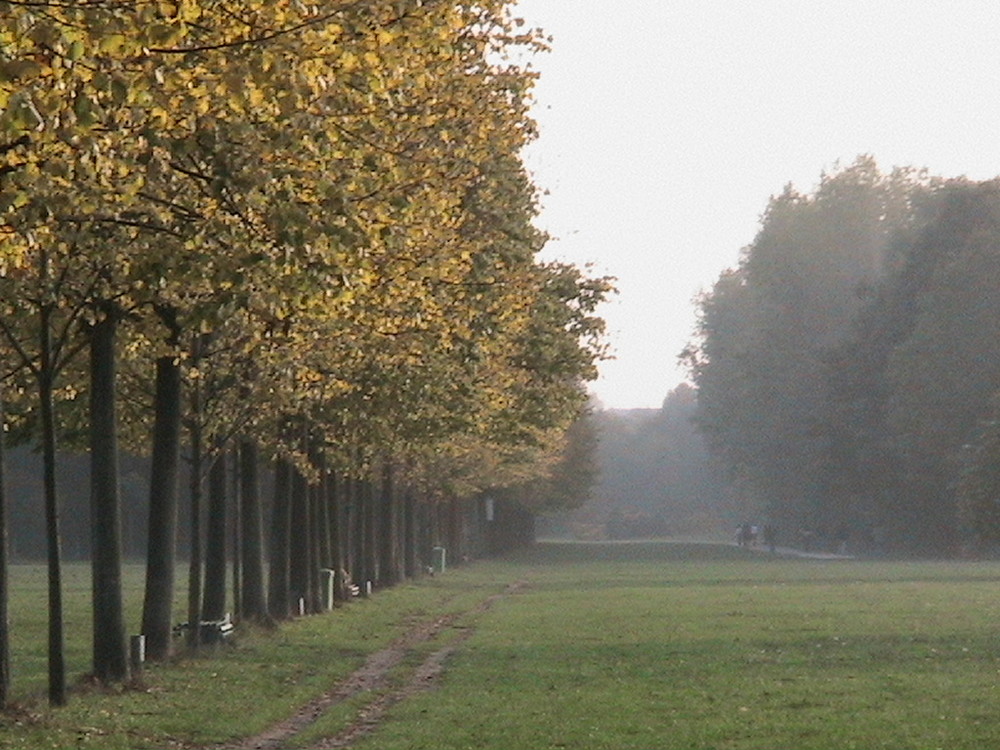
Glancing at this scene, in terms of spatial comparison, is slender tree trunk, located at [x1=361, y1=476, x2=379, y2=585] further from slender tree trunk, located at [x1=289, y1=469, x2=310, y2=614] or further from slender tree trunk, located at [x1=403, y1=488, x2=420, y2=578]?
slender tree trunk, located at [x1=289, y1=469, x2=310, y2=614]

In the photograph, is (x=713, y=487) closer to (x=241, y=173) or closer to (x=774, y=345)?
(x=774, y=345)

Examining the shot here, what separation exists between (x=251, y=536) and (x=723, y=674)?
11.4m

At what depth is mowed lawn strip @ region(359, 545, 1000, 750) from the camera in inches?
752

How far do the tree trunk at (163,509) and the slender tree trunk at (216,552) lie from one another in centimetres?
475

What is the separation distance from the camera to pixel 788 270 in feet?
346

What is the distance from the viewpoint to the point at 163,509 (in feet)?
83.5

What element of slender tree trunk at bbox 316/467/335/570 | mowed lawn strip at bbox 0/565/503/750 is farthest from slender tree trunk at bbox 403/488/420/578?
mowed lawn strip at bbox 0/565/503/750

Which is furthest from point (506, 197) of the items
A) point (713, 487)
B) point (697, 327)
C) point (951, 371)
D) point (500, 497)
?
point (713, 487)

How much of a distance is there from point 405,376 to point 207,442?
383 cm

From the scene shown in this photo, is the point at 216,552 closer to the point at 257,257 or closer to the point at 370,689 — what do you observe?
the point at 370,689

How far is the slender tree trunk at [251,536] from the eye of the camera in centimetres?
3388

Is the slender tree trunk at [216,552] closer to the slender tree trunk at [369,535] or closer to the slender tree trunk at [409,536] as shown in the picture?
the slender tree trunk at [369,535]

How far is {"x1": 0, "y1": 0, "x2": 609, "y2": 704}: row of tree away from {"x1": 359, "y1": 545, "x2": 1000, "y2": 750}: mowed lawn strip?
161 inches

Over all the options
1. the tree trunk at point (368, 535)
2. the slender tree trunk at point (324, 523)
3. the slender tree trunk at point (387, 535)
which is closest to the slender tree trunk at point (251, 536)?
the slender tree trunk at point (324, 523)
